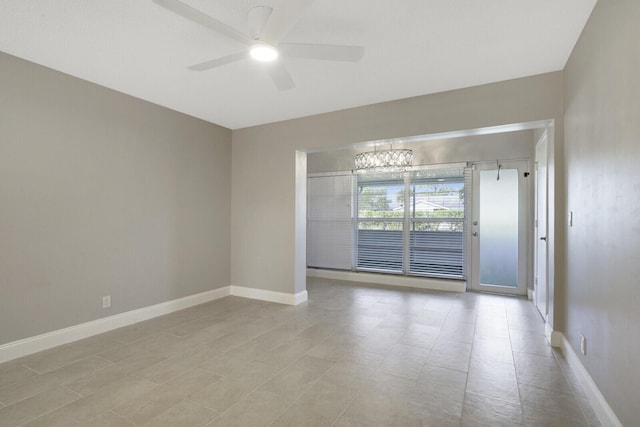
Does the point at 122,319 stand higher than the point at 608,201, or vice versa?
the point at 608,201

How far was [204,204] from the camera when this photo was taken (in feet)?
15.9

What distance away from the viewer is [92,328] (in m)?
3.46

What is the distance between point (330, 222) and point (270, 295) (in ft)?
7.81

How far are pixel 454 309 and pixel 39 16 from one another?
5182 millimetres

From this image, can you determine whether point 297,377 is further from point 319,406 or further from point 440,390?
point 440,390

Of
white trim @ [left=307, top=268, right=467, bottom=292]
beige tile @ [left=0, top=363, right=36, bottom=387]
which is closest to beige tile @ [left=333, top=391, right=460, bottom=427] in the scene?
beige tile @ [left=0, top=363, right=36, bottom=387]

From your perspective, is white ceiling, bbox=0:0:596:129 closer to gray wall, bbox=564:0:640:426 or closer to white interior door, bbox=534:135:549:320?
gray wall, bbox=564:0:640:426

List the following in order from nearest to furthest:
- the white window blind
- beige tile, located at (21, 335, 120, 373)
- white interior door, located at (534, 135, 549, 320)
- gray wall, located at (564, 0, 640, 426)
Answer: gray wall, located at (564, 0, 640, 426)
beige tile, located at (21, 335, 120, 373)
white interior door, located at (534, 135, 549, 320)
the white window blind

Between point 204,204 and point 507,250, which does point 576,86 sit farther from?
point 204,204

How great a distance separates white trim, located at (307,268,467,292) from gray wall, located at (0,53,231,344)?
2.57 m

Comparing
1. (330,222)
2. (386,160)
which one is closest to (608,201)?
(386,160)

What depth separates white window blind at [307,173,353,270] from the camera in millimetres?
6621

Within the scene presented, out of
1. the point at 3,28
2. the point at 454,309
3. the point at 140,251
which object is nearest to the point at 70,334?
the point at 140,251

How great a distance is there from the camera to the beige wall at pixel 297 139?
3281 mm
